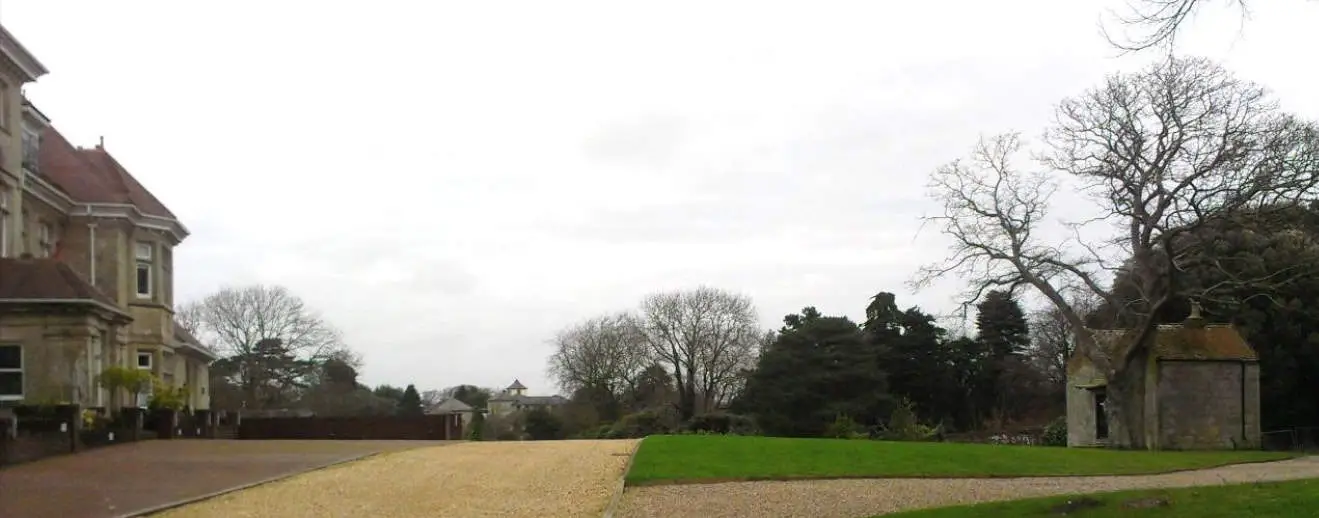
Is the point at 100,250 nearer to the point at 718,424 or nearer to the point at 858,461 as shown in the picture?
the point at 718,424

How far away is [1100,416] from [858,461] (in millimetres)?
24639

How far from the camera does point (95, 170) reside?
133ft

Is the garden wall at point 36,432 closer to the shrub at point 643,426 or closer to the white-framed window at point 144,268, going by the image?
the white-framed window at point 144,268

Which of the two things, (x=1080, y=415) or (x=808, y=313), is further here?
(x=808, y=313)

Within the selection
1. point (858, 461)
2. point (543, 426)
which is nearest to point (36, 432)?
point (858, 461)

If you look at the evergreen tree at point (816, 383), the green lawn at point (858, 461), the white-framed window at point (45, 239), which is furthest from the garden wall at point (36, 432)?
the evergreen tree at point (816, 383)

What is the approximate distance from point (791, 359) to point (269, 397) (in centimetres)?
3587

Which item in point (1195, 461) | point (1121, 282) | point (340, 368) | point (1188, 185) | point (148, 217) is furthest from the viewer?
point (340, 368)

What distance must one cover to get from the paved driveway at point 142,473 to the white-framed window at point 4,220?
6.55 meters

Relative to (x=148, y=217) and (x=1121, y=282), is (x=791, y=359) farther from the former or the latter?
(x=148, y=217)

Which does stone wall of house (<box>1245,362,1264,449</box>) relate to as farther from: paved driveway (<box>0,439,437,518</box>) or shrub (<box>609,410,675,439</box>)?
paved driveway (<box>0,439,437,518</box>)

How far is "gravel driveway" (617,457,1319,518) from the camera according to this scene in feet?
52.3

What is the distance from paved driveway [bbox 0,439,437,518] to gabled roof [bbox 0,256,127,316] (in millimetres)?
4099

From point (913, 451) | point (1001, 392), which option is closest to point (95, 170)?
point (913, 451)
